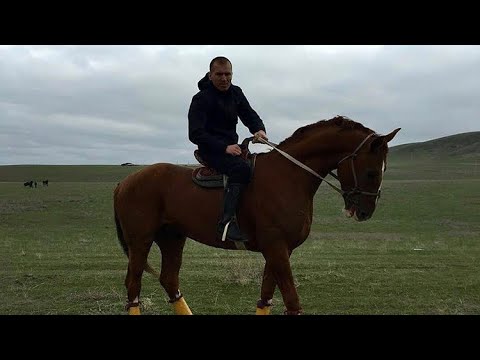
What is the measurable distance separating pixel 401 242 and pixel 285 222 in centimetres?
1554

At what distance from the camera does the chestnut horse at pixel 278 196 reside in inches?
205

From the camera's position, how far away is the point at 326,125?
218 inches

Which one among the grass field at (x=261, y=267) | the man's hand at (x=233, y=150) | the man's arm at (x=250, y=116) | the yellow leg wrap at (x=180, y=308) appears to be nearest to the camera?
the man's hand at (x=233, y=150)

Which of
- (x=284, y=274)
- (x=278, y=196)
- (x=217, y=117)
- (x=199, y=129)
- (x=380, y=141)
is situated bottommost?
(x=284, y=274)

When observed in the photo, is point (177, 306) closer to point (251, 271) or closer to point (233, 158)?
point (233, 158)

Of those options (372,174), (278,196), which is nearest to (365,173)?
(372,174)

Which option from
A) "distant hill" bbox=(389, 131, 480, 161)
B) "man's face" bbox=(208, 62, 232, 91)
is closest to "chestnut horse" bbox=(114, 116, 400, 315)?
"man's face" bbox=(208, 62, 232, 91)

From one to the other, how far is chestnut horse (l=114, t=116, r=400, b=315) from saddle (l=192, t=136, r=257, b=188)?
64mm

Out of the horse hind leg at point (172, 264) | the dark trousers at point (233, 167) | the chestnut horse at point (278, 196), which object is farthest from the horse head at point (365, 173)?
the horse hind leg at point (172, 264)

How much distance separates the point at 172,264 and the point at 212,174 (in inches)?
61.7

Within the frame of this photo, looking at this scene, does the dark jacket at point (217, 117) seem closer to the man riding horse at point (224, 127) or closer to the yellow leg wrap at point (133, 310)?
the man riding horse at point (224, 127)

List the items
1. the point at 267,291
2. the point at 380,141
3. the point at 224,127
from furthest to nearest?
the point at 224,127, the point at 267,291, the point at 380,141

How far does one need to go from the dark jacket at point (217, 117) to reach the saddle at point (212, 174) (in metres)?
0.18

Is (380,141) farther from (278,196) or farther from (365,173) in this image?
(278,196)
